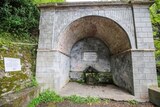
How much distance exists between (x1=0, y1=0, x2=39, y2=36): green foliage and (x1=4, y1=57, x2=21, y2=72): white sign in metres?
1.94

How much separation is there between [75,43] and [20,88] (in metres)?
4.62

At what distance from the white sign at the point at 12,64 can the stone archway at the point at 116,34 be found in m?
0.92

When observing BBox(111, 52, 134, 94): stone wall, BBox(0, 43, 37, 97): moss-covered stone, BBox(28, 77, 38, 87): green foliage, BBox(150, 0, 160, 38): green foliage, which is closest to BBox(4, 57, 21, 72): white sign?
BBox(0, 43, 37, 97): moss-covered stone

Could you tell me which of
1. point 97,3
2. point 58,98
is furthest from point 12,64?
point 97,3

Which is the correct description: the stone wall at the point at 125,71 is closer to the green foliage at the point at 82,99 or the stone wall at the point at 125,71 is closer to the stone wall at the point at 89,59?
the stone wall at the point at 89,59

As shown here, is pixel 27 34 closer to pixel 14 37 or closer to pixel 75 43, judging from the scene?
pixel 14 37

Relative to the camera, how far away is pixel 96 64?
7.51 metres

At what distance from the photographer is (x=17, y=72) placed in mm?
3830

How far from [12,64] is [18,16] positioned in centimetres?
304

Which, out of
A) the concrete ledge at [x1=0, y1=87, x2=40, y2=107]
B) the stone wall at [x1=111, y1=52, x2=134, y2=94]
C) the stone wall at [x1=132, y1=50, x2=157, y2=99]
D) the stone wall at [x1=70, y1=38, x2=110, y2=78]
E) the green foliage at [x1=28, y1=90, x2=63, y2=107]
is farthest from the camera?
the stone wall at [x1=70, y1=38, x2=110, y2=78]

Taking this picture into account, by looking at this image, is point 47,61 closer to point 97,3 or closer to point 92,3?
point 92,3

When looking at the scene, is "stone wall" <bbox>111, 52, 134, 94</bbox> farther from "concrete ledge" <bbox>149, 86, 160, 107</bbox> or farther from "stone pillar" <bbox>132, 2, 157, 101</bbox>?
Result: "concrete ledge" <bbox>149, 86, 160, 107</bbox>

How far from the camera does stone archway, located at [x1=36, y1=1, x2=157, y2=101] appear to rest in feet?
14.9

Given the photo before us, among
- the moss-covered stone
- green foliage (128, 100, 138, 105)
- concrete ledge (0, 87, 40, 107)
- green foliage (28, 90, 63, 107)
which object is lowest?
green foliage (128, 100, 138, 105)
